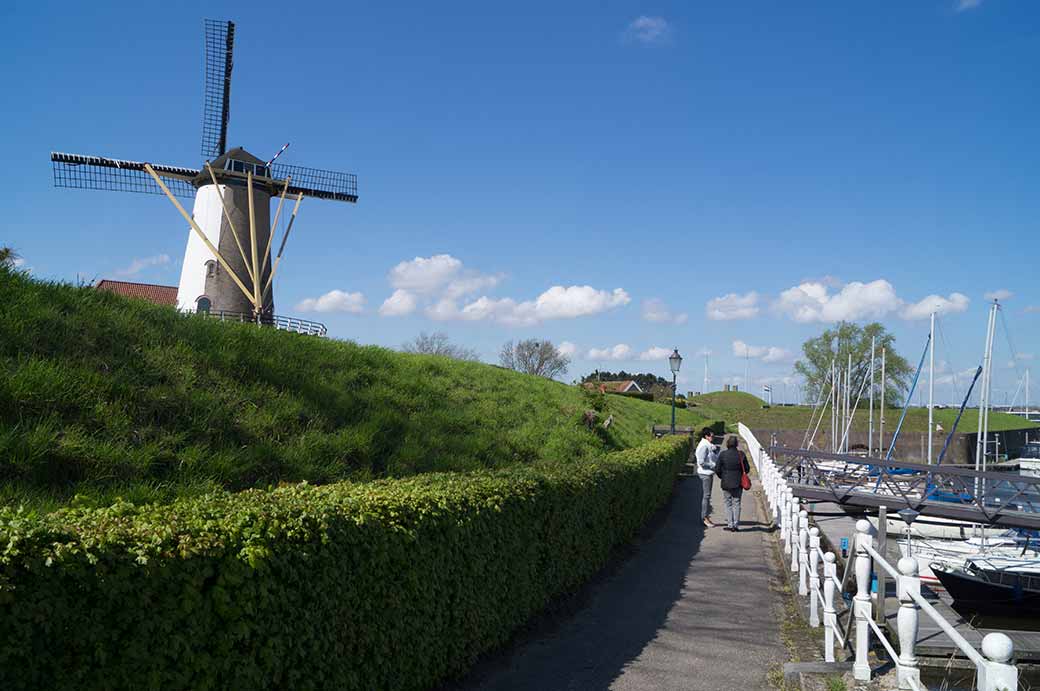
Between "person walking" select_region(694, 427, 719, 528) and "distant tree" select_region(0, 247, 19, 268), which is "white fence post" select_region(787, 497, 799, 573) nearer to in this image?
"person walking" select_region(694, 427, 719, 528)

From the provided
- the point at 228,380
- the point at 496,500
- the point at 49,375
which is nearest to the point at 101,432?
the point at 49,375

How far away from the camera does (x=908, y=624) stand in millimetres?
4922

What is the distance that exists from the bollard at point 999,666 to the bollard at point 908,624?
4.87 feet

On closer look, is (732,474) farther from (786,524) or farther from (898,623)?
(898,623)

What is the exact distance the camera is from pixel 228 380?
11.5 meters

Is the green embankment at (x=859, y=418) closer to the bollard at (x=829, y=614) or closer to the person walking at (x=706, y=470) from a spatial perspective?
the person walking at (x=706, y=470)

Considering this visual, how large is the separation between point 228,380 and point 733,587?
8.10m

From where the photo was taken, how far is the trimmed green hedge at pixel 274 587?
3365 millimetres

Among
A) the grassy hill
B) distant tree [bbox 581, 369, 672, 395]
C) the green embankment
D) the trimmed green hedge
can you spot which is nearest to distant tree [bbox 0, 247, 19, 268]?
the grassy hill

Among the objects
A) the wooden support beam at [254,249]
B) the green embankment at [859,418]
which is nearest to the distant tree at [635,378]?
the green embankment at [859,418]

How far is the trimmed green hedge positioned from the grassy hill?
2.63m

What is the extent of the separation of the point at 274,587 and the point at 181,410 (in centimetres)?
646

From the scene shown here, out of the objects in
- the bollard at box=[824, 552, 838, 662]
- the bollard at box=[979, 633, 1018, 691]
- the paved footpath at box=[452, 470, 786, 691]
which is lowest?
the paved footpath at box=[452, 470, 786, 691]

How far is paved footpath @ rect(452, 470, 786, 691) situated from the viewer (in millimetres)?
6961
